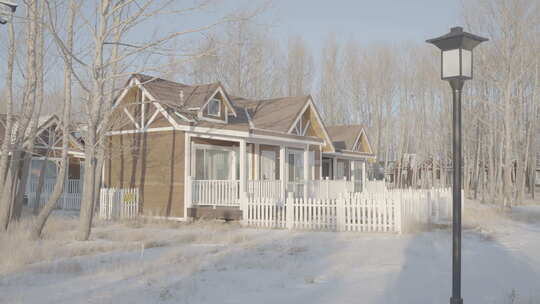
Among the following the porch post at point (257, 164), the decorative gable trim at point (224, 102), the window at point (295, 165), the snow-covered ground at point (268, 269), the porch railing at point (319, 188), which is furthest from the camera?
the window at point (295, 165)

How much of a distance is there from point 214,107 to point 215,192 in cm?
461

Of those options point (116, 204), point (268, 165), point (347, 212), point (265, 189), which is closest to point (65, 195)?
point (116, 204)

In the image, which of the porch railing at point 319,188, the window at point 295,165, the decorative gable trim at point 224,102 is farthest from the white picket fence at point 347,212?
the window at point 295,165

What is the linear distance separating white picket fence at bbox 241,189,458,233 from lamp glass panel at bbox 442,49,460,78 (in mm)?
7368

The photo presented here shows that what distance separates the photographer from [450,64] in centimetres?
642

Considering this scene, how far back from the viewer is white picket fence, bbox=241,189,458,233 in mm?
14094

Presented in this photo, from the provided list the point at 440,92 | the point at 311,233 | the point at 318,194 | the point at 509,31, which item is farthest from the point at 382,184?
the point at 440,92

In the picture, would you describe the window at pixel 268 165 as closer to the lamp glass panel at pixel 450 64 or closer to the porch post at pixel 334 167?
the porch post at pixel 334 167

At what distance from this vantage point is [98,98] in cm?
1166

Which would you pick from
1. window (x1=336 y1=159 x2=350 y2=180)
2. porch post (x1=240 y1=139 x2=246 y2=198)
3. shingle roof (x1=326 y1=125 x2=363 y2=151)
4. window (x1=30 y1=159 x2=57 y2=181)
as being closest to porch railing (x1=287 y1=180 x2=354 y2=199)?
porch post (x1=240 y1=139 x2=246 y2=198)

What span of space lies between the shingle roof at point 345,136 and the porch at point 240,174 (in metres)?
5.43

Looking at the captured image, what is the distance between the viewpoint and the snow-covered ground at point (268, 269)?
6773 millimetres

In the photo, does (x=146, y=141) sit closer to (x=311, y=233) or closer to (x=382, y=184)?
(x=311, y=233)

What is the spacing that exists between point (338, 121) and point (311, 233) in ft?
122
